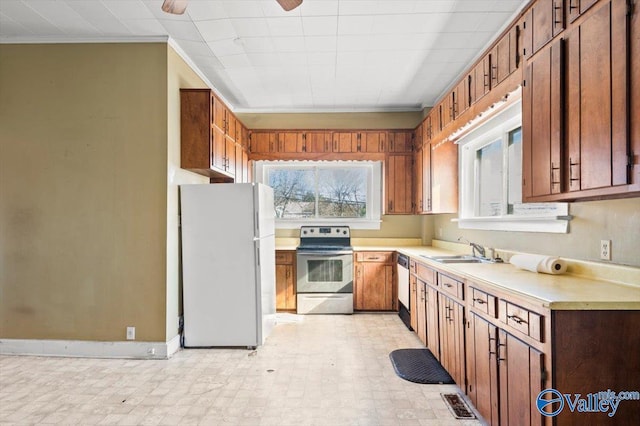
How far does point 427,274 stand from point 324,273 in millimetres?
1637

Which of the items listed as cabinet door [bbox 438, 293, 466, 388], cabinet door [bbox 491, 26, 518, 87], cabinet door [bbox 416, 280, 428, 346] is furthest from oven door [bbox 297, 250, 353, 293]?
cabinet door [bbox 491, 26, 518, 87]

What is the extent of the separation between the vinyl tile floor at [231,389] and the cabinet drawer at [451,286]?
2.29ft

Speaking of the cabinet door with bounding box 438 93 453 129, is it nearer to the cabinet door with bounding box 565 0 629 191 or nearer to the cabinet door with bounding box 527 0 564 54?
the cabinet door with bounding box 527 0 564 54

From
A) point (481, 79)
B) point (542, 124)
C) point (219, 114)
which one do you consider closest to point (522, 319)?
point (542, 124)

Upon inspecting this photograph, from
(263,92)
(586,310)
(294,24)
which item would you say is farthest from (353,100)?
(586,310)

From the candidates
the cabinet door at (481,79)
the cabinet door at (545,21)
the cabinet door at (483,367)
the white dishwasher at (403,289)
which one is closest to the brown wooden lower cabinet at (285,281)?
the white dishwasher at (403,289)

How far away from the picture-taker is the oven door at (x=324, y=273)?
4555 millimetres

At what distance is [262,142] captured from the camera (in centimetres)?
506

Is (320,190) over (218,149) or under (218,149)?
under

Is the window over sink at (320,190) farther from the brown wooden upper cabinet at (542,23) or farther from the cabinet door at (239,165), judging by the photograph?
the brown wooden upper cabinet at (542,23)

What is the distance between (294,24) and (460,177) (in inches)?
95.6

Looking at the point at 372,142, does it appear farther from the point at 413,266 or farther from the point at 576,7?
the point at 576,7

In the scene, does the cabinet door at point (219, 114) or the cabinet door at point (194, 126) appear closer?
the cabinet door at point (194, 126)

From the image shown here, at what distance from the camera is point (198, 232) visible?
3.37 meters
